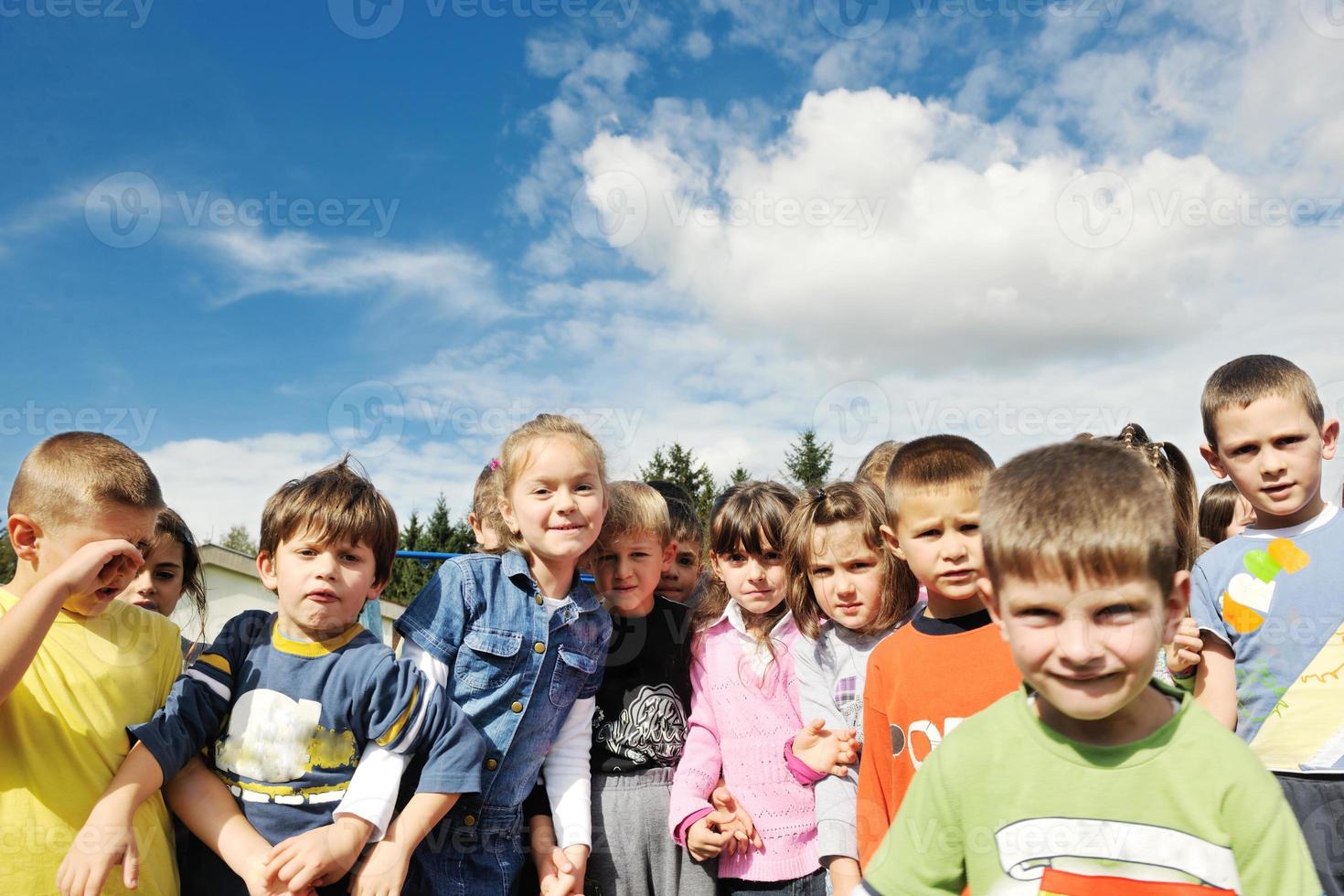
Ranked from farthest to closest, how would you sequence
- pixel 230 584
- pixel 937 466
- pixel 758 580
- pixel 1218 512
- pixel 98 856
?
pixel 230 584 < pixel 1218 512 < pixel 758 580 < pixel 937 466 < pixel 98 856

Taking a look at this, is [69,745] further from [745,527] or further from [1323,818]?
[1323,818]

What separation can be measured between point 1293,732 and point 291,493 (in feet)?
11.6

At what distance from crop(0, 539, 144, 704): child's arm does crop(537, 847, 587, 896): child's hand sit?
1.76 meters

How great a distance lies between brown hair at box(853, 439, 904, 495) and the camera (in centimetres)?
402

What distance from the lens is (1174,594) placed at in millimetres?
1646

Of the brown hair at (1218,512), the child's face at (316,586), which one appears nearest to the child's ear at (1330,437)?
the brown hair at (1218,512)

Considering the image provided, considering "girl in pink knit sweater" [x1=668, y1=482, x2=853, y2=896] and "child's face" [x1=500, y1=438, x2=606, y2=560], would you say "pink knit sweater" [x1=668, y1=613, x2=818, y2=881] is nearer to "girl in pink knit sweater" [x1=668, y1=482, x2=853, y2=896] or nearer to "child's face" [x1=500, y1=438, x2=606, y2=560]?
"girl in pink knit sweater" [x1=668, y1=482, x2=853, y2=896]

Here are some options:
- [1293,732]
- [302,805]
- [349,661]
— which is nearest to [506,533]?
[349,661]

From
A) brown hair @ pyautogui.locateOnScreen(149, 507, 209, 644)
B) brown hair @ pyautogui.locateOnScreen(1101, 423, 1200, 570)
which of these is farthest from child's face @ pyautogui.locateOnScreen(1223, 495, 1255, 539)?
brown hair @ pyautogui.locateOnScreen(149, 507, 209, 644)

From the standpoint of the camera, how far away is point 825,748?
3.04 meters

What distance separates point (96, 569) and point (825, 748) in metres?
2.40

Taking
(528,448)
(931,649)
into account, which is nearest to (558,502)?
(528,448)

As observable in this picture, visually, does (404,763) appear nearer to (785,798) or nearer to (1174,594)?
(785,798)

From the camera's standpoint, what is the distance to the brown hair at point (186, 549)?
4043 mm
